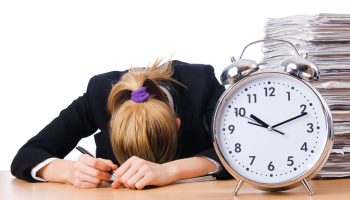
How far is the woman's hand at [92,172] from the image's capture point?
1793 mm

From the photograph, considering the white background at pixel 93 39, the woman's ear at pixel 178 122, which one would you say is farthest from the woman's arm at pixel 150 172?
the white background at pixel 93 39

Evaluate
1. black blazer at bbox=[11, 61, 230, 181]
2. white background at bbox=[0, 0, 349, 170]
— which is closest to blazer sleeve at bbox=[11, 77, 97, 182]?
black blazer at bbox=[11, 61, 230, 181]

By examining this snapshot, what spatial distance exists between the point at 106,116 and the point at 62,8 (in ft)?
3.23

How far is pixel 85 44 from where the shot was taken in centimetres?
294

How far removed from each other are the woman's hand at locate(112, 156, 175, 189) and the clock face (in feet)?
0.69

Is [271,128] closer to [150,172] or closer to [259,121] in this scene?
[259,121]

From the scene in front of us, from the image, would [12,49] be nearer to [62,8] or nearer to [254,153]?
[62,8]

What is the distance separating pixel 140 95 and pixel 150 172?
0.73ft

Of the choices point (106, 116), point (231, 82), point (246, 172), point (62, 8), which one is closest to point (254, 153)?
point (246, 172)

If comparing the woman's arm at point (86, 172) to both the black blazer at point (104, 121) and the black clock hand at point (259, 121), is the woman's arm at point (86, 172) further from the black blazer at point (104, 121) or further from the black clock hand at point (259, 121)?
the black clock hand at point (259, 121)

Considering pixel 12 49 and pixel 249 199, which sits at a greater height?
pixel 12 49

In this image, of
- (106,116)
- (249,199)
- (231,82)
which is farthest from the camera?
(106,116)

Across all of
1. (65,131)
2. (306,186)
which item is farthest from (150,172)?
(65,131)

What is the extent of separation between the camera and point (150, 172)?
68.4 inches
